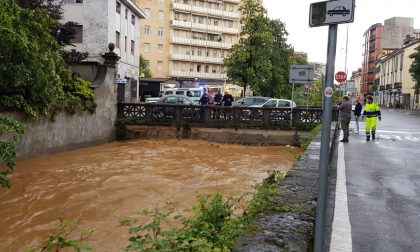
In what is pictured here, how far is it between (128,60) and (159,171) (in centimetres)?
2513

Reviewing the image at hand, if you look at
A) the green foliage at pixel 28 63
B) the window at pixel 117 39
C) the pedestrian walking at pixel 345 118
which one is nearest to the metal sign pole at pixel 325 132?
the green foliage at pixel 28 63

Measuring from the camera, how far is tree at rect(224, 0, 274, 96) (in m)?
33.5

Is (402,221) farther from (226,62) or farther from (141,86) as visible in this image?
(141,86)

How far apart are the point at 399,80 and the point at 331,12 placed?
7655cm

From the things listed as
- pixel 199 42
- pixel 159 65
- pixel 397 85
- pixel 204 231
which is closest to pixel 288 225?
pixel 204 231

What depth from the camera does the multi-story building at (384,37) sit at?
3900 inches

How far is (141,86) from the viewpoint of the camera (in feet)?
169

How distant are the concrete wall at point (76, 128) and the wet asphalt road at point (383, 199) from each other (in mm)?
10192

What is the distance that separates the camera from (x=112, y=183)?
37.8 ft

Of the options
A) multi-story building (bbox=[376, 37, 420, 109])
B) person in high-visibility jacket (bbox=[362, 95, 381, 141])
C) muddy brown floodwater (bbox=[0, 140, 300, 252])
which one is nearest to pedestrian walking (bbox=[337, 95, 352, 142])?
person in high-visibility jacket (bbox=[362, 95, 381, 141])

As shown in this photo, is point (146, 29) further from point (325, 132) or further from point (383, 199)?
point (325, 132)

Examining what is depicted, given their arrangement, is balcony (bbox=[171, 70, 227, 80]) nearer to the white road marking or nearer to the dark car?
the white road marking

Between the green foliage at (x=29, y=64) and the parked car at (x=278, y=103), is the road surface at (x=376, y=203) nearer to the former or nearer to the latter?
the green foliage at (x=29, y=64)

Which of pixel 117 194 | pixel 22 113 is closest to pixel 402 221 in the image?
pixel 117 194
